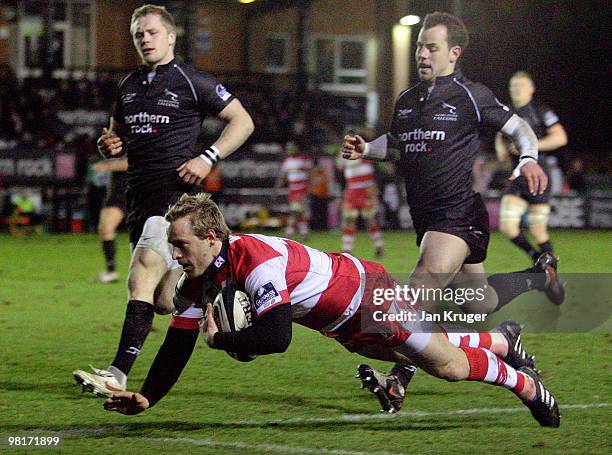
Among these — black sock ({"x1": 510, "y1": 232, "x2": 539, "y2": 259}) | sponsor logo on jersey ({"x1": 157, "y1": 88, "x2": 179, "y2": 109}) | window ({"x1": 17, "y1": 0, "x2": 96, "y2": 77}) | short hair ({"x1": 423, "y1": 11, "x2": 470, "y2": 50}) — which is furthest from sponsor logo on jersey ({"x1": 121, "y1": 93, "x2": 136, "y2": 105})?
window ({"x1": 17, "y1": 0, "x2": 96, "y2": 77})

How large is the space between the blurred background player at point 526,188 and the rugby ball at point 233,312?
677 cm

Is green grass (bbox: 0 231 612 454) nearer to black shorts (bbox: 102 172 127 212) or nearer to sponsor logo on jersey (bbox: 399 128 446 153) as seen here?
sponsor logo on jersey (bbox: 399 128 446 153)

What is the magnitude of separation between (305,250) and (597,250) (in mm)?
15234

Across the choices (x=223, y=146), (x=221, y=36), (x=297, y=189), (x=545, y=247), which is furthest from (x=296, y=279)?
(x=221, y=36)

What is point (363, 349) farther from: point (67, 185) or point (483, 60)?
point (483, 60)

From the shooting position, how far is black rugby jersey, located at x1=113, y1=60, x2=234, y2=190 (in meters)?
6.98

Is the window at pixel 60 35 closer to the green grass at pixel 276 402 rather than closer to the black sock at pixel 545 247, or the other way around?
the black sock at pixel 545 247

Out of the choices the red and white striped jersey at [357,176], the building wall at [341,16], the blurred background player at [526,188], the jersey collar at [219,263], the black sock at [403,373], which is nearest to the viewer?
the jersey collar at [219,263]

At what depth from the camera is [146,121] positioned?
7.00 meters

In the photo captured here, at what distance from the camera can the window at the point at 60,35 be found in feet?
109

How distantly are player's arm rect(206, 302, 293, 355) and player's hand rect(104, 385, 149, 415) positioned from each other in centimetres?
53

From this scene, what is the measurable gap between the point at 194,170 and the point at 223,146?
0.29m

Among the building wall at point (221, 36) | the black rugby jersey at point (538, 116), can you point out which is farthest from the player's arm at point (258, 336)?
the building wall at point (221, 36)

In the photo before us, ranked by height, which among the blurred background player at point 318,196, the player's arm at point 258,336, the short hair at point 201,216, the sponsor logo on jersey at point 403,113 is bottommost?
the blurred background player at point 318,196
